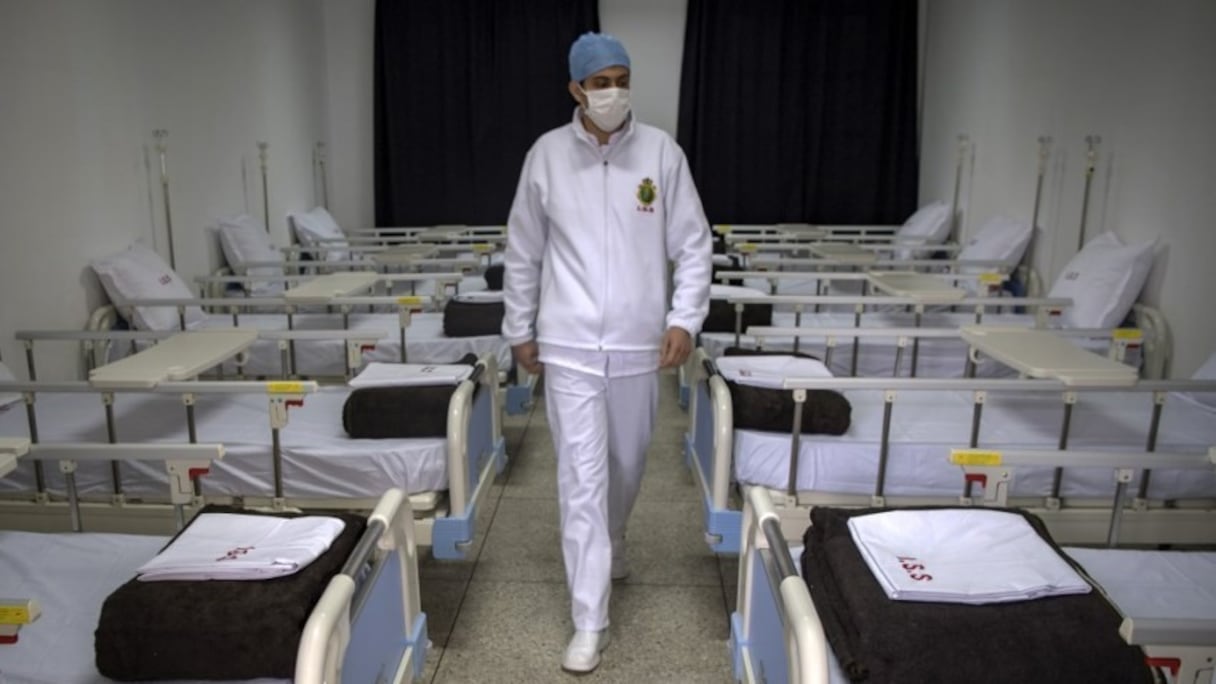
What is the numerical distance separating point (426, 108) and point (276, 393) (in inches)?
233

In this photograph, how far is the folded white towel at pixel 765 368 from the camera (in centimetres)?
267

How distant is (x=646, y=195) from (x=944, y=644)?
56.3 inches

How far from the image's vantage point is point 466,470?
2.53 m

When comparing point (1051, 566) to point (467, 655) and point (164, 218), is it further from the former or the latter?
point (164, 218)

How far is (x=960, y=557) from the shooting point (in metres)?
1.59

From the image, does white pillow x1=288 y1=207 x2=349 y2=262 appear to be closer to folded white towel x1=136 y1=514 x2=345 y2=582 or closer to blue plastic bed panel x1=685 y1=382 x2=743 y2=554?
blue plastic bed panel x1=685 y1=382 x2=743 y2=554

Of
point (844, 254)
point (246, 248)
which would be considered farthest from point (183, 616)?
point (844, 254)

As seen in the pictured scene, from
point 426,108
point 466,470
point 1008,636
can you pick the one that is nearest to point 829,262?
point 466,470

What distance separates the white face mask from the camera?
226cm

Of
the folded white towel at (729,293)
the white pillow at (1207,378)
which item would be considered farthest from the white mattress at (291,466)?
the white pillow at (1207,378)

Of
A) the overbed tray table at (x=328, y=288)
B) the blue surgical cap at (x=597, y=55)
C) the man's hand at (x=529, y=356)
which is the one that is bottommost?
the man's hand at (x=529, y=356)

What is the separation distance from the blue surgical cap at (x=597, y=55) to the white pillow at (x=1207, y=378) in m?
2.22

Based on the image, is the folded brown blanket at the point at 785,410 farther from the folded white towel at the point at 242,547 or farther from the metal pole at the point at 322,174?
the metal pole at the point at 322,174

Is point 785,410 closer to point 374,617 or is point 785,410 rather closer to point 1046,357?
point 1046,357
